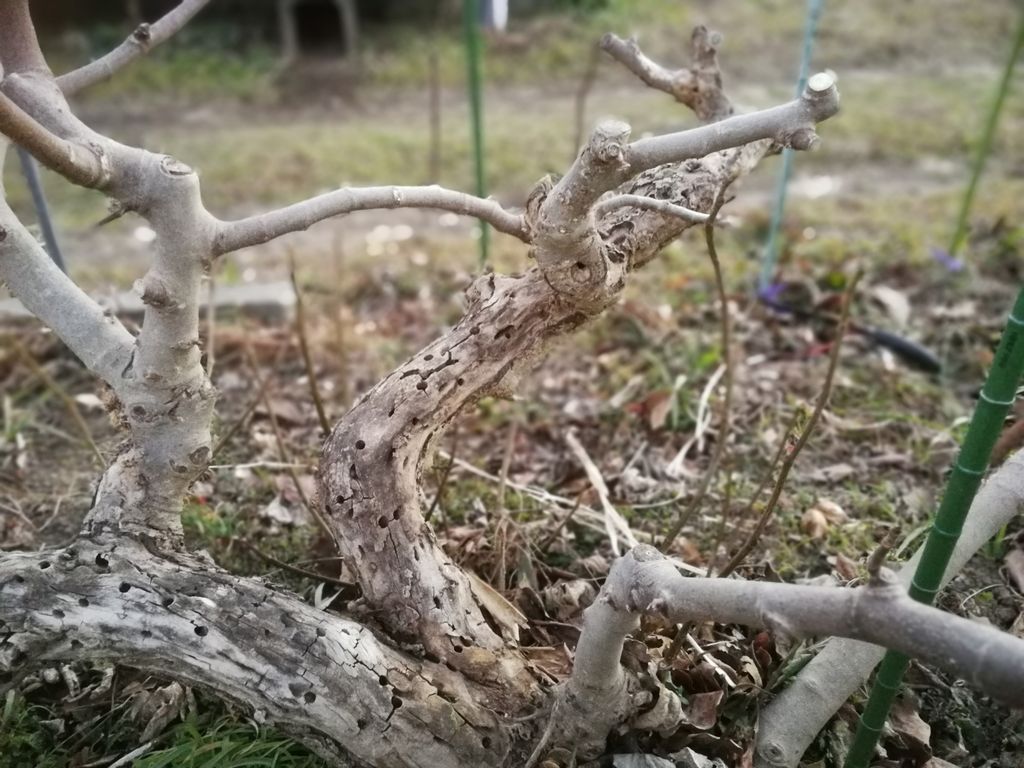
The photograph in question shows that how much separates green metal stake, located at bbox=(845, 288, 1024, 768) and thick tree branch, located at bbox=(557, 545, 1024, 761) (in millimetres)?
218

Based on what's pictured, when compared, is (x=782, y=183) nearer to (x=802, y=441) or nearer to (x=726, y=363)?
(x=726, y=363)

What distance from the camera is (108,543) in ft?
5.66

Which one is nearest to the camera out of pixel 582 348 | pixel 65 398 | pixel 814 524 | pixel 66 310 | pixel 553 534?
pixel 66 310

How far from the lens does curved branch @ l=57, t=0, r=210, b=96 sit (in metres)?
1.89

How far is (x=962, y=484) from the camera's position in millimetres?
1418

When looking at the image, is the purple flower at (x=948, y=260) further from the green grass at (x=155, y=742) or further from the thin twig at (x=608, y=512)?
the green grass at (x=155, y=742)

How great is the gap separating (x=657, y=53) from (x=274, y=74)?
13.0 ft

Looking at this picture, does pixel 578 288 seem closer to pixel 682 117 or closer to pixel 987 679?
pixel 987 679

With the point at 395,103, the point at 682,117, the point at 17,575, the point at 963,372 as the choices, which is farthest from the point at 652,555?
the point at 395,103

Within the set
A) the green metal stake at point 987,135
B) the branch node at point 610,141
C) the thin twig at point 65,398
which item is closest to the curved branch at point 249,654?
the thin twig at point 65,398

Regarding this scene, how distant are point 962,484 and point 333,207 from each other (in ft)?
4.14

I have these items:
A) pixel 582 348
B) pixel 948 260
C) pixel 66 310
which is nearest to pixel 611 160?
pixel 66 310

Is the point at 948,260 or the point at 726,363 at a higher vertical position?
the point at 726,363

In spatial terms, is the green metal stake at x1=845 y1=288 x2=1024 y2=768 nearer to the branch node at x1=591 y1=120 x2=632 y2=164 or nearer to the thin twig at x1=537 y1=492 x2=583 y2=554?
the branch node at x1=591 y1=120 x2=632 y2=164
